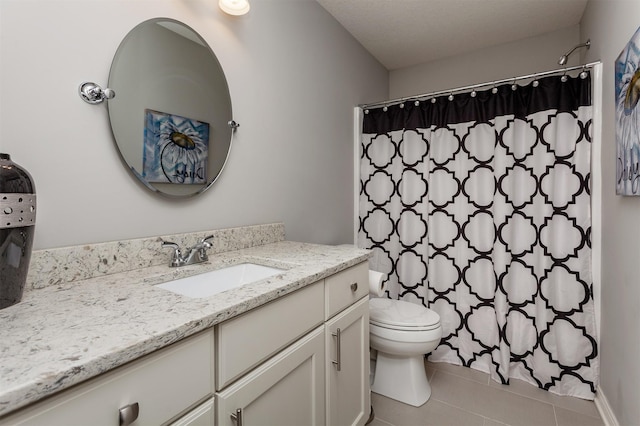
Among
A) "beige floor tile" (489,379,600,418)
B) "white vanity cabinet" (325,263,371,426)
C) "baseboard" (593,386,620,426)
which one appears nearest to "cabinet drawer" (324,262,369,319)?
"white vanity cabinet" (325,263,371,426)

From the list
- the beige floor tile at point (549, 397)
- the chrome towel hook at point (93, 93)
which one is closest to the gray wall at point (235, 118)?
the chrome towel hook at point (93, 93)

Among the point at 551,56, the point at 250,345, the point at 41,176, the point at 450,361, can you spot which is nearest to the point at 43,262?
the point at 41,176

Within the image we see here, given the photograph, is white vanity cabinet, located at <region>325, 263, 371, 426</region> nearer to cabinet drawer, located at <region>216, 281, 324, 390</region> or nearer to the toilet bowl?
cabinet drawer, located at <region>216, 281, 324, 390</region>

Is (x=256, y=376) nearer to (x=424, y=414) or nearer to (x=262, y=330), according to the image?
(x=262, y=330)

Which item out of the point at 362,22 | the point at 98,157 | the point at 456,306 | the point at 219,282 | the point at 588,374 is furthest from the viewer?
the point at 362,22

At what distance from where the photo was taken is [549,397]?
179 centimetres

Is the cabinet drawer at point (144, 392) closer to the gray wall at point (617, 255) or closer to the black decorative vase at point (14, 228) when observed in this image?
Result: the black decorative vase at point (14, 228)

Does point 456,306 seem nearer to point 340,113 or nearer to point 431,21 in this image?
point 340,113

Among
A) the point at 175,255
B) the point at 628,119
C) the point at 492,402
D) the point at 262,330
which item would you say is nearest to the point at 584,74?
the point at 628,119

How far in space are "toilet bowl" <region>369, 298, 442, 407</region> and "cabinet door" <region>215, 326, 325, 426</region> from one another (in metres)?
0.70

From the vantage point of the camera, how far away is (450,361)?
84.5 inches

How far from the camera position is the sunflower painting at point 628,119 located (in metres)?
1.14

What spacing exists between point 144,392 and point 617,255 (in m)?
1.93

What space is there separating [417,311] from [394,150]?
118 cm
